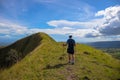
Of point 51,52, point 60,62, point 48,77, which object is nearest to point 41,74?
point 48,77

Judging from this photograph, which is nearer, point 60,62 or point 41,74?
point 41,74

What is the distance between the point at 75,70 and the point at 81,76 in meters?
2.25

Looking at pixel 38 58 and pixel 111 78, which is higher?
pixel 38 58

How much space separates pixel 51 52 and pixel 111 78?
52.1 feet

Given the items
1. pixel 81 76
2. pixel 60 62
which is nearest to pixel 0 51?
pixel 60 62

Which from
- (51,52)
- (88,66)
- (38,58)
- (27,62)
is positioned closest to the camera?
(88,66)

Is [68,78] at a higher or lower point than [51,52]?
lower

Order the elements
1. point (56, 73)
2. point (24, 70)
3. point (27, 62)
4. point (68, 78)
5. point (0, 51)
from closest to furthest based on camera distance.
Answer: point (68, 78) < point (56, 73) < point (24, 70) < point (27, 62) < point (0, 51)

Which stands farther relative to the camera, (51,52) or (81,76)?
(51,52)

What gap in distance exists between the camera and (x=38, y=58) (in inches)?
1335

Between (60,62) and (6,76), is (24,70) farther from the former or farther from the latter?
(60,62)

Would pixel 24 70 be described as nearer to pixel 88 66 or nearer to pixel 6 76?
pixel 6 76

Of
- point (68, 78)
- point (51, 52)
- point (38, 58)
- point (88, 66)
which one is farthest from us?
point (51, 52)

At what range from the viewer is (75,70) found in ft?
85.6
